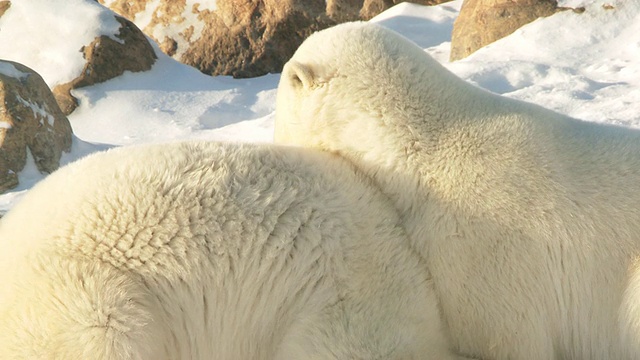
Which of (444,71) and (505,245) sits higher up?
(444,71)

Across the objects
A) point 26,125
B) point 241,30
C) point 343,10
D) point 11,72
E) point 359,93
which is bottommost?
point 26,125

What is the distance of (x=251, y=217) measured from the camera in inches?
102

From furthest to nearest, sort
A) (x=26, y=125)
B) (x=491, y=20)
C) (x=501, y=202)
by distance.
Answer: (x=491, y=20), (x=26, y=125), (x=501, y=202)

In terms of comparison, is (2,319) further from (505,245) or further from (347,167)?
(505,245)

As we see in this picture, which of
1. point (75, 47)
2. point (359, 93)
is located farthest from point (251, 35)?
point (359, 93)

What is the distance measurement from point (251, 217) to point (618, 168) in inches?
58.6

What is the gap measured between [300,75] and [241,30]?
25.0ft

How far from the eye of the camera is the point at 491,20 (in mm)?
8367

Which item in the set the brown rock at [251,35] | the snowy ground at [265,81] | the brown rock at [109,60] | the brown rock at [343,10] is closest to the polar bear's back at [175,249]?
A: the snowy ground at [265,81]

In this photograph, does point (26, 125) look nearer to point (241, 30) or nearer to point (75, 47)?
point (75, 47)

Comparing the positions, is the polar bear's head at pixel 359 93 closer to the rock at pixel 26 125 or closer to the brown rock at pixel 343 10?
the rock at pixel 26 125

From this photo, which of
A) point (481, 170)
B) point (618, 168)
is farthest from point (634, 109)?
point (481, 170)

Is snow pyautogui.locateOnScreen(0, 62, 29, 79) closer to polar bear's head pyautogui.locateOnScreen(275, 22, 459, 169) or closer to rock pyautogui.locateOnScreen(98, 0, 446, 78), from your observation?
rock pyautogui.locateOnScreen(98, 0, 446, 78)

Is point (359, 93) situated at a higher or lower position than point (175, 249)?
higher
